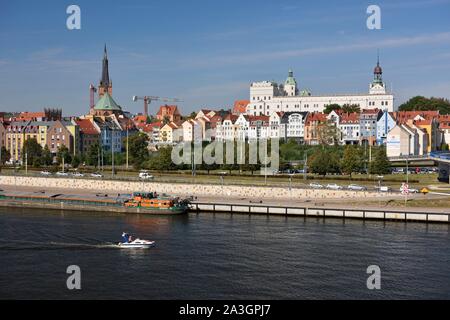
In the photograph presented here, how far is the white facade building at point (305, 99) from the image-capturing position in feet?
441

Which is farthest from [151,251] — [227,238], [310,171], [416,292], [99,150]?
[99,150]

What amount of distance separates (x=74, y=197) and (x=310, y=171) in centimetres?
2812

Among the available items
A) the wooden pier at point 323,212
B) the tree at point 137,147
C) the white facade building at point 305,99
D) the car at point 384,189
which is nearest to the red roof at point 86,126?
the tree at point 137,147

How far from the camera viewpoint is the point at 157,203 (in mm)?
56656

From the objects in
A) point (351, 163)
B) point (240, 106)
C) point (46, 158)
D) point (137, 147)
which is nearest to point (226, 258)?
point (351, 163)

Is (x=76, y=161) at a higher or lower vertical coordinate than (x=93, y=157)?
lower

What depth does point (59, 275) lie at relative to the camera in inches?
1318

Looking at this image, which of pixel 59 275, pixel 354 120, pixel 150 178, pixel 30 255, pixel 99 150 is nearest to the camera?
pixel 59 275

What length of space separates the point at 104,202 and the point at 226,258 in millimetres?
25174

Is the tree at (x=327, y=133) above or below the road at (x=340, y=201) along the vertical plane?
above

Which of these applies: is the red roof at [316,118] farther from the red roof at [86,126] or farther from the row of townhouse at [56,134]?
the red roof at [86,126]

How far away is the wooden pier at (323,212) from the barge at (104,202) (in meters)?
2.75

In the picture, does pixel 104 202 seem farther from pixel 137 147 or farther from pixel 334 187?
pixel 137 147

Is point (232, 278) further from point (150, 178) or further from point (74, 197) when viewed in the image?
point (150, 178)
